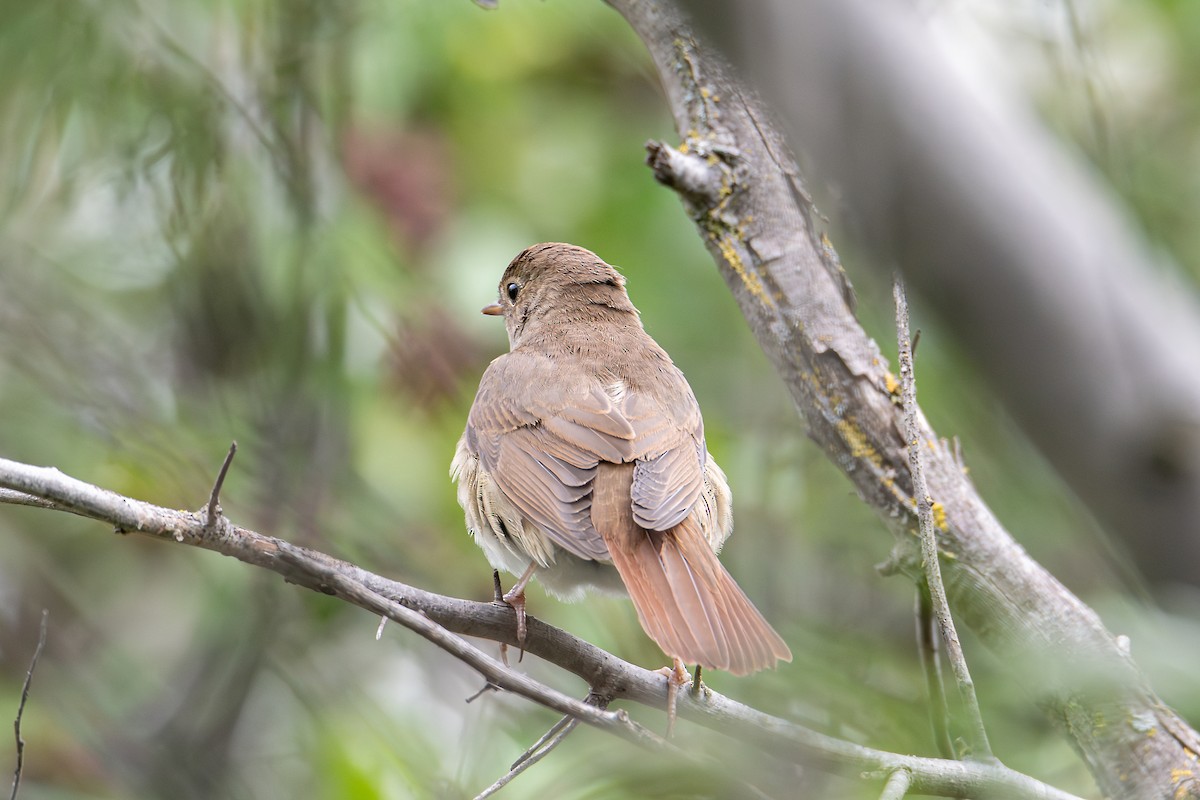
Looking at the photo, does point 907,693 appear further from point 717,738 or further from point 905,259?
point 905,259

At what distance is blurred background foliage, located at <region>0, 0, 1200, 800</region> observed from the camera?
13.2 feet

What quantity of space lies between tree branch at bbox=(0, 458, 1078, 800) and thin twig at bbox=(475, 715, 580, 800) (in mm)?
114

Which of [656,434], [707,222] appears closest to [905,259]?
[707,222]

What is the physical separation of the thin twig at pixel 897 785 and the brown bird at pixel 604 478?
15.0 inches

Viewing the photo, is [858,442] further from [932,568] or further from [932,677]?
[932,568]

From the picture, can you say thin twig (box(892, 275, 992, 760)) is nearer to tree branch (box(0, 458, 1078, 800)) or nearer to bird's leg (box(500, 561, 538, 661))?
tree branch (box(0, 458, 1078, 800))

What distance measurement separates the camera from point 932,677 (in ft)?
8.26

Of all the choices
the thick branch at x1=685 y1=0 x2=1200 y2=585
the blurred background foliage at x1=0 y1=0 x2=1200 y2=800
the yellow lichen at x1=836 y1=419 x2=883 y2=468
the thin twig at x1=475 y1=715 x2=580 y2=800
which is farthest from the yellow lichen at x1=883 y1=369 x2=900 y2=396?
the thin twig at x1=475 y1=715 x2=580 y2=800

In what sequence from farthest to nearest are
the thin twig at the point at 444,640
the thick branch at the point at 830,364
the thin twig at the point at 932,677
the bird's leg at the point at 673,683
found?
the thick branch at the point at 830,364 → the bird's leg at the point at 673,683 → the thin twig at the point at 932,677 → the thin twig at the point at 444,640

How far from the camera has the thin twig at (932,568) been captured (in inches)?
82.0

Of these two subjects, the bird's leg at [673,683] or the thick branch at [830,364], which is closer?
the bird's leg at [673,683]

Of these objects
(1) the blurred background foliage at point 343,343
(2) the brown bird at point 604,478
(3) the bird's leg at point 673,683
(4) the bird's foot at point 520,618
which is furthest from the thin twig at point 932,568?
(4) the bird's foot at point 520,618

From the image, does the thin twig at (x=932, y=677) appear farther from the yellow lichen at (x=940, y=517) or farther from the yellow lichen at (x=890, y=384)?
the yellow lichen at (x=890, y=384)

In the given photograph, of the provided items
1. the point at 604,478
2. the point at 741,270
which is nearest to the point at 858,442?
the point at 741,270
